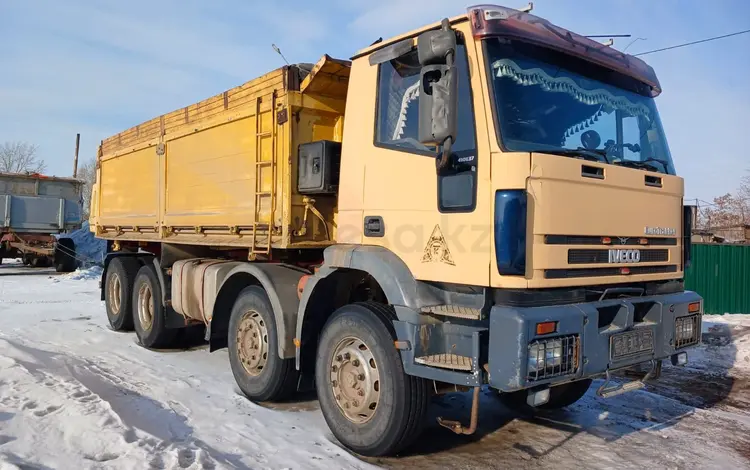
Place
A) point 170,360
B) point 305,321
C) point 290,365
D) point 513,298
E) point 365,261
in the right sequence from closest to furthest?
point 513,298, point 365,261, point 305,321, point 290,365, point 170,360

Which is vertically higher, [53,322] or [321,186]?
[321,186]

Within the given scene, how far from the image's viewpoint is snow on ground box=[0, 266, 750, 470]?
4.07 metres

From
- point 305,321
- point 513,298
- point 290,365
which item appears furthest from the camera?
point 290,365

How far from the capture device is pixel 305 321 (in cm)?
512

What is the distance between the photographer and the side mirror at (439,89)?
368 centimetres

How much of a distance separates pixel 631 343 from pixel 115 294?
812cm

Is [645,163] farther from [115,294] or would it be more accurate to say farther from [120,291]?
[115,294]

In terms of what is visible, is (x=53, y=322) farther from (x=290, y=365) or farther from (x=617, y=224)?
(x=617, y=224)

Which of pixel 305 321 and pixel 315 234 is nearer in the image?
pixel 305 321

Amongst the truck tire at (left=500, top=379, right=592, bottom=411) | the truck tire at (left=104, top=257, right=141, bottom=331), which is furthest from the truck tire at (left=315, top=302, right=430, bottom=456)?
the truck tire at (left=104, top=257, right=141, bottom=331)

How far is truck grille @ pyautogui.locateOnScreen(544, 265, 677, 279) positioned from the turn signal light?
29 cm

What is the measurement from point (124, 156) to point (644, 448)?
832cm

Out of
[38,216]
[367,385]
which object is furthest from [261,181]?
[38,216]

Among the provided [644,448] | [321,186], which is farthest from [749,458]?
[321,186]
